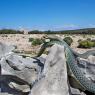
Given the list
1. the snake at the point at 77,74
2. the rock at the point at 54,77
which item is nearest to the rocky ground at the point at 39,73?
the rock at the point at 54,77

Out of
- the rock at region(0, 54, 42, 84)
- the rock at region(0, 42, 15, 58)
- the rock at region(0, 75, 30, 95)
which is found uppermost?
the rock at region(0, 42, 15, 58)

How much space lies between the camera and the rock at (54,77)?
5.92 meters

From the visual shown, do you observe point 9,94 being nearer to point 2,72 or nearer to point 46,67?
point 2,72

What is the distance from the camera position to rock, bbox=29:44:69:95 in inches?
233

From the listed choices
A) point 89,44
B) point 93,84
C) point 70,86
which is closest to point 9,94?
point 70,86

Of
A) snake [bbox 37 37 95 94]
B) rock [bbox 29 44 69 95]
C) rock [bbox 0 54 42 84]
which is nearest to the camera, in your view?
rock [bbox 29 44 69 95]

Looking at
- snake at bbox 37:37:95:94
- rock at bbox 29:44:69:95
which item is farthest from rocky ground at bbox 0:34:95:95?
snake at bbox 37:37:95:94

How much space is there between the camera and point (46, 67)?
6.12 m

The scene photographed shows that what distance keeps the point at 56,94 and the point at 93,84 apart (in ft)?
2.92

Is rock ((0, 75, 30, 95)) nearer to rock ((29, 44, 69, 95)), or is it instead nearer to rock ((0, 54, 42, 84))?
rock ((0, 54, 42, 84))

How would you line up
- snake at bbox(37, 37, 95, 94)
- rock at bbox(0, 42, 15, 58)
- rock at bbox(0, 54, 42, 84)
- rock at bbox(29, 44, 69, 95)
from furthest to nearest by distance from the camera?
rock at bbox(0, 42, 15, 58)
rock at bbox(0, 54, 42, 84)
snake at bbox(37, 37, 95, 94)
rock at bbox(29, 44, 69, 95)

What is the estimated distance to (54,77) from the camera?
6.04 metres

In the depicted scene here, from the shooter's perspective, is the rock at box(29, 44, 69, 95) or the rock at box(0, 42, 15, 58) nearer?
the rock at box(29, 44, 69, 95)

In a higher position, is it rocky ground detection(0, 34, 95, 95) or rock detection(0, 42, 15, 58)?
rock detection(0, 42, 15, 58)
